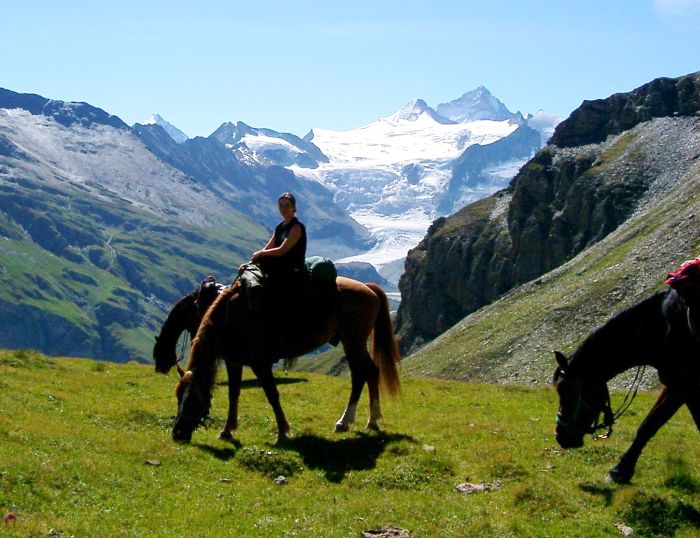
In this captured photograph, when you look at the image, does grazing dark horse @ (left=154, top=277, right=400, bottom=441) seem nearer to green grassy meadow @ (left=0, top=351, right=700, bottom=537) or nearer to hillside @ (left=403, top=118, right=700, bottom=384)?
green grassy meadow @ (left=0, top=351, right=700, bottom=537)

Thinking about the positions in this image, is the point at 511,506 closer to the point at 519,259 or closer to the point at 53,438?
the point at 53,438

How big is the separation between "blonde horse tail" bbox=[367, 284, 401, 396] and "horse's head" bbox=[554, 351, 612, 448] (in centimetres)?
702

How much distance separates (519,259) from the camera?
165 metres

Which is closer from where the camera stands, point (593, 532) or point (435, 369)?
point (593, 532)

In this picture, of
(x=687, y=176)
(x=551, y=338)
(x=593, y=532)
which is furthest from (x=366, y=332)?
(x=687, y=176)

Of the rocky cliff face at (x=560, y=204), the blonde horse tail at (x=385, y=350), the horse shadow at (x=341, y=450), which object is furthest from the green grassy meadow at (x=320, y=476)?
the rocky cliff face at (x=560, y=204)

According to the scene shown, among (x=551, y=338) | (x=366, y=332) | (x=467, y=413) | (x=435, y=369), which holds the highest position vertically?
(x=366, y=332)

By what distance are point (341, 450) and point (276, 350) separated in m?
3.01

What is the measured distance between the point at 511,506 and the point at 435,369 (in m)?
83.5

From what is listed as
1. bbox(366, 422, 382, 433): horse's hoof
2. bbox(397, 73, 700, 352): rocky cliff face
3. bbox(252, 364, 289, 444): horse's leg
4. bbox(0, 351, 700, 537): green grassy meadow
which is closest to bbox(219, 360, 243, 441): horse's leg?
bbox(0, 351, 700, 537): green grassy meadow

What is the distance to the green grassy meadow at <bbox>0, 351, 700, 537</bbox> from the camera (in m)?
12.4

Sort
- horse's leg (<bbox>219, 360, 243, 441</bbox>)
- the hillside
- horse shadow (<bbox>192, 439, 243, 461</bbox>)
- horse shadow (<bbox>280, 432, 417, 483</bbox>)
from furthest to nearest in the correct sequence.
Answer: the hillside → horse's leg (<bbox>219, 360, 243, 441</bbox>) → horse shadow (<bbox>192, 439, 243, 461</bbox>) → horse shadow (<bbox>280, 432, 417, 483</bbox>)

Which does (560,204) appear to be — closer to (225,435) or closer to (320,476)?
(225,435)

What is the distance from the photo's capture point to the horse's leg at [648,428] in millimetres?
13656
